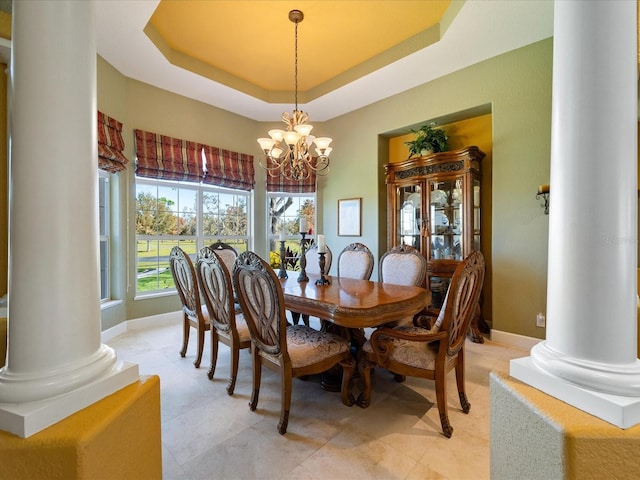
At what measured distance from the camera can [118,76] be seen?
3420 mm

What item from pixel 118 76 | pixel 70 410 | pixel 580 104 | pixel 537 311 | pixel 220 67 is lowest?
pixel 537 311

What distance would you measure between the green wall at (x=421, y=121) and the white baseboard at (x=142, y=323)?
0.24 ft

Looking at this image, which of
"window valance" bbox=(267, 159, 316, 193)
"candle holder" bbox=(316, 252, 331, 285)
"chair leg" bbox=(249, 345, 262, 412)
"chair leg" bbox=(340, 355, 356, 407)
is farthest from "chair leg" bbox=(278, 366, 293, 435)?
"window valance" bbox=(267, 159, 316, 193)

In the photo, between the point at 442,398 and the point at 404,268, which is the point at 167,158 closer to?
the point at 404,268

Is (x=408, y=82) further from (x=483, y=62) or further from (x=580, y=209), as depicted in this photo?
(x=580, y=209)

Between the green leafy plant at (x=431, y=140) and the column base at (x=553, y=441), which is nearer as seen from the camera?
the column base at (x=553, y=441)

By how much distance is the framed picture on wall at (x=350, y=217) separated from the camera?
4516 millimetres

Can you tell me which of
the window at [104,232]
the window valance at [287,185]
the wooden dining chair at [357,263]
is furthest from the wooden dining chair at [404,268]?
the window at [104,232]

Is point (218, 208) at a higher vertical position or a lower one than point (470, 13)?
lower

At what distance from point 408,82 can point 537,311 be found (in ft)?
9.80

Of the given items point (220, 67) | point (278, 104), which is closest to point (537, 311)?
point (278, 104)

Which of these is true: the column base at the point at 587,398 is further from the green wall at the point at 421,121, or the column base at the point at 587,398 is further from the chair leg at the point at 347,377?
the green wall at the point at 421,121

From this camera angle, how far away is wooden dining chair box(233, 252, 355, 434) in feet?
5.57

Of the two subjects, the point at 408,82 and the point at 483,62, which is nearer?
the point at 483,62
